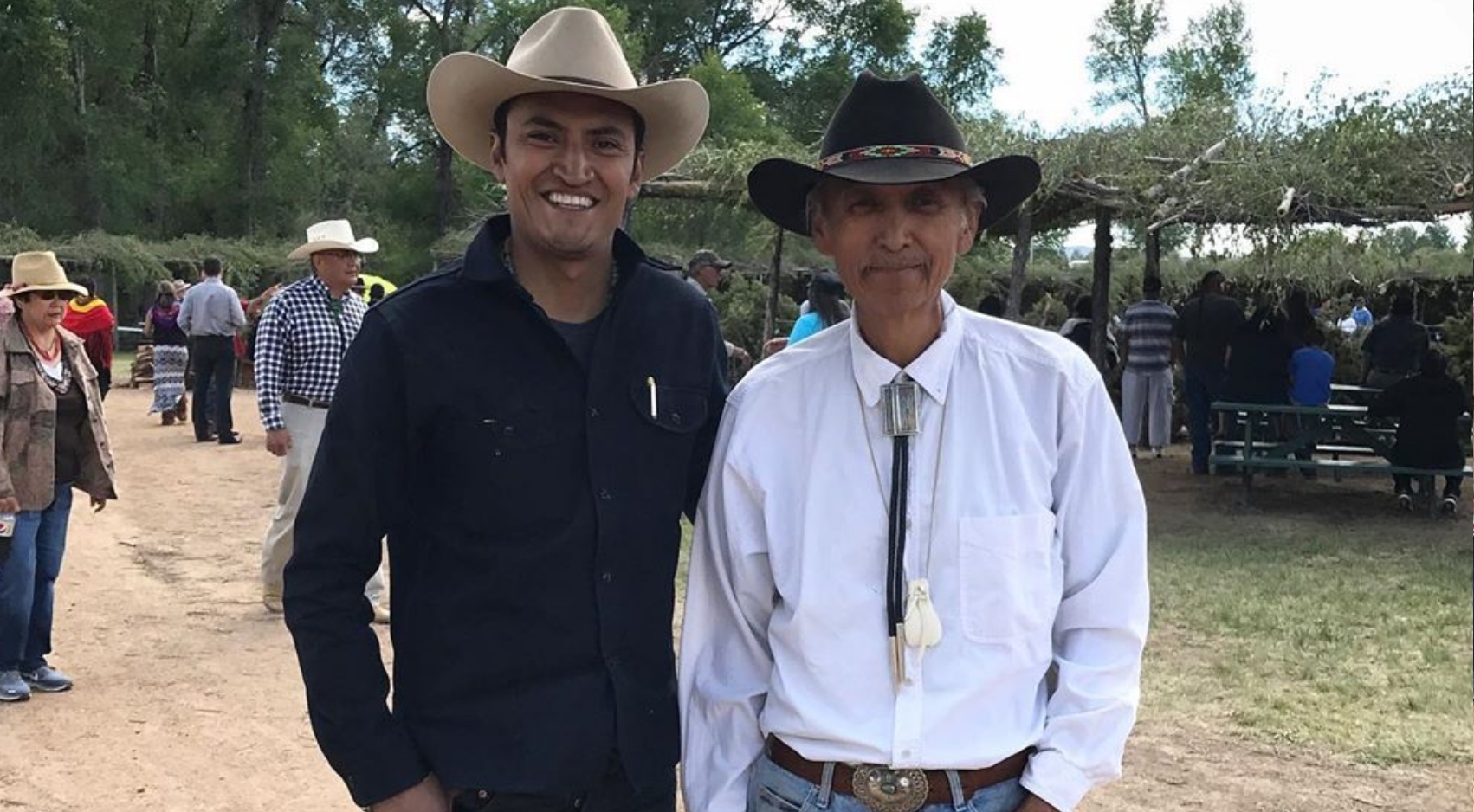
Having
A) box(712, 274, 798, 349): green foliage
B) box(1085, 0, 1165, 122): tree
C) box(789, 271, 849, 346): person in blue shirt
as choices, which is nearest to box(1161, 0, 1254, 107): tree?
box(1085, 0, 1165, 122): tree

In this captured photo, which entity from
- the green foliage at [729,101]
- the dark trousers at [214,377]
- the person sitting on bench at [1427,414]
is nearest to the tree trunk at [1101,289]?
the person sitting on bench at [1427,414]

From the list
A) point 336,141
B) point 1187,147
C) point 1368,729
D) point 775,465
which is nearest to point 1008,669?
point 775,465

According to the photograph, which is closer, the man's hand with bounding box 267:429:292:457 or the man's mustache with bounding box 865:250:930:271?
the man's mustache with bounding box 865:250:930:271

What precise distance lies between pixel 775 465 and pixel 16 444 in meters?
4.63

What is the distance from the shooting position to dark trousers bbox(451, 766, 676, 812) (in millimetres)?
2152

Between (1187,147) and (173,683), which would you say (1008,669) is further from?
(1187,147)

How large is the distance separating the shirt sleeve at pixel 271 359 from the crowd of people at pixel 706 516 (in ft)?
15.0

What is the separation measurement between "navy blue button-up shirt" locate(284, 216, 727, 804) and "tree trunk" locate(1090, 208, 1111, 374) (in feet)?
36.5

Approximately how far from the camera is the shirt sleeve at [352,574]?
208 cm

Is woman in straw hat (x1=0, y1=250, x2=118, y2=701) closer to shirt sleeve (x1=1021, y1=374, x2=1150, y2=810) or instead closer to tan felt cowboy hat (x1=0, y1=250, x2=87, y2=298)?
tan felt cowboy hat (x1=0, y1=250, x2=87, y2=298)

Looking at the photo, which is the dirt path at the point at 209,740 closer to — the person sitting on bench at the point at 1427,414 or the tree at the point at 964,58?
the person sitting on bench at the point at 1427,414

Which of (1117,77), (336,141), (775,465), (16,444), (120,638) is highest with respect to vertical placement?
(1117,77)

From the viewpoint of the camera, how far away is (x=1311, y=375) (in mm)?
11328

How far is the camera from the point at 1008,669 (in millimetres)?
1961
